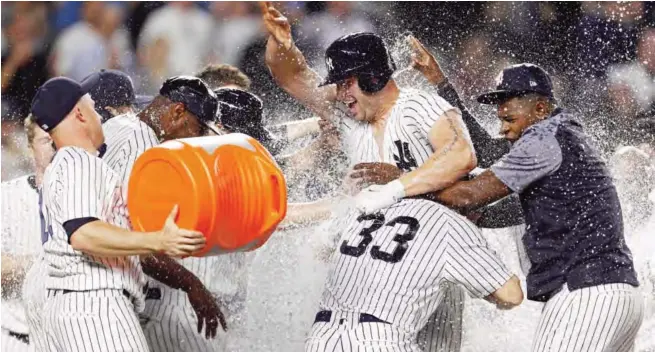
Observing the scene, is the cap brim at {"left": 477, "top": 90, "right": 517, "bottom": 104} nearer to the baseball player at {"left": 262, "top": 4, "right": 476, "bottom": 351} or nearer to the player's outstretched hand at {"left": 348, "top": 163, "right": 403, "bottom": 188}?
the baseball player at {"left": 262, "top": 4, "right": 476, "bottom": 351}

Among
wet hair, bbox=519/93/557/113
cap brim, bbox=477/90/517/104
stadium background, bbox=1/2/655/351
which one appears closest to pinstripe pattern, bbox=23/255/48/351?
cap brim, bbox=477/90/517/104

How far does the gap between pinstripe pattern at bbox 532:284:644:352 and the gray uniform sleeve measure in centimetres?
49

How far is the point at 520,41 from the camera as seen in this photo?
25.8ft

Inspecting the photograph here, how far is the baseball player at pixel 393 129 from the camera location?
15.8 feet

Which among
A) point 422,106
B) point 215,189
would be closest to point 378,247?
point 422,106

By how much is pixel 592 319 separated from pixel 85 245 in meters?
2.05

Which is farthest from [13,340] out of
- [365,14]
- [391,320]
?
[365,14]

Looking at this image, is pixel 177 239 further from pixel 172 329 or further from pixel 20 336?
pixel 20 336

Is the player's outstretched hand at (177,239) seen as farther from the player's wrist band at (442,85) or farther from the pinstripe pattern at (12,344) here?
the pinstripe pattern at (12,344)

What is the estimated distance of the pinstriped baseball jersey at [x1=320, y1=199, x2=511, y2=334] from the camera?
15.3 ft

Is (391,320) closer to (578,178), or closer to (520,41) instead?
(578,178)

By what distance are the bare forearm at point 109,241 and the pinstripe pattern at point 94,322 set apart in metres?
0.24

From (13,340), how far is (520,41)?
3993 millimetres

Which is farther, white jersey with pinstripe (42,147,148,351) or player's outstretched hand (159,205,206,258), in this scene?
white jersey with pinstripe (42,147,148,351)
